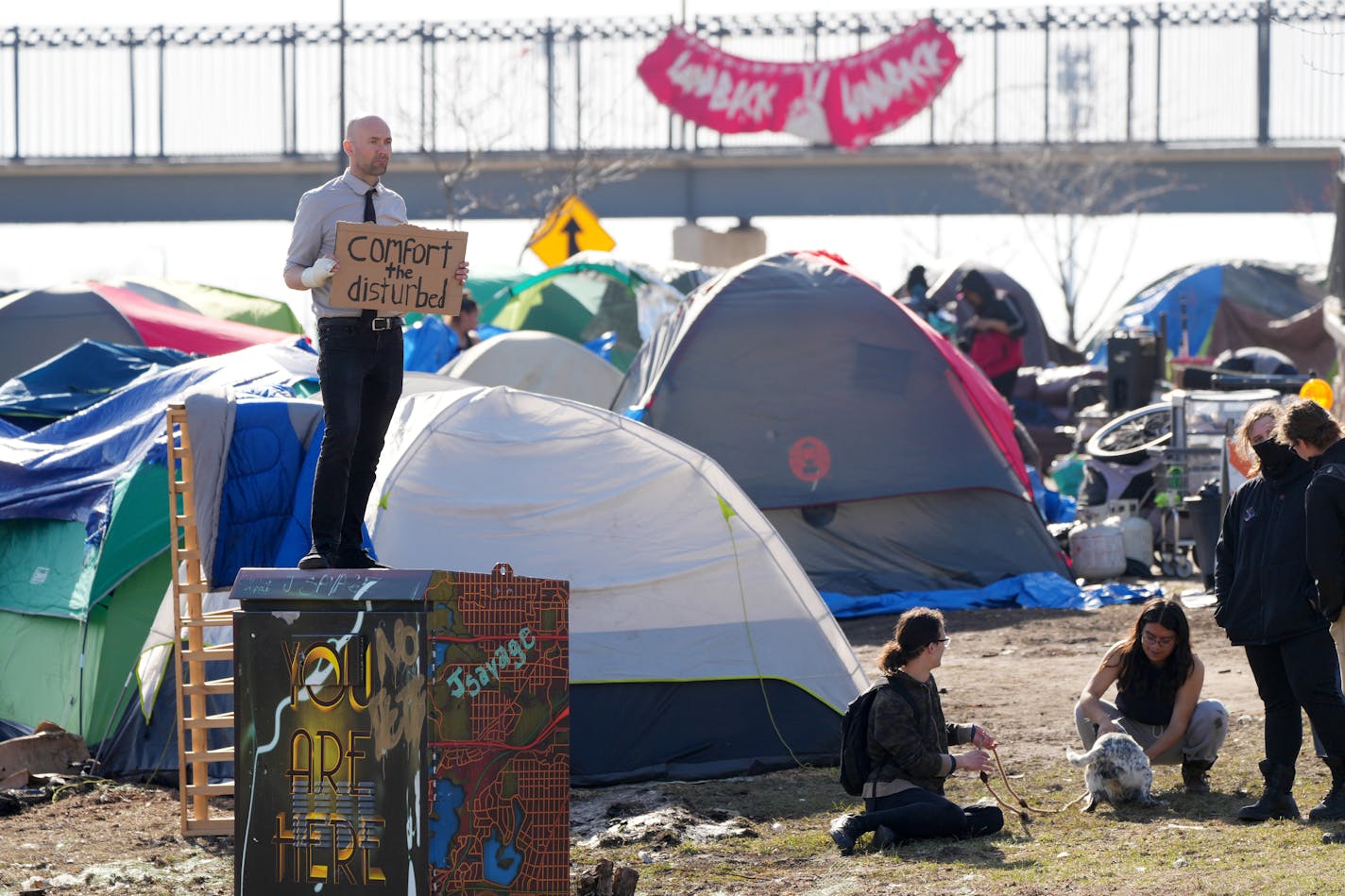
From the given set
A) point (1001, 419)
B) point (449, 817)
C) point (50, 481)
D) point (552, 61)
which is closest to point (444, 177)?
point (552, 61)

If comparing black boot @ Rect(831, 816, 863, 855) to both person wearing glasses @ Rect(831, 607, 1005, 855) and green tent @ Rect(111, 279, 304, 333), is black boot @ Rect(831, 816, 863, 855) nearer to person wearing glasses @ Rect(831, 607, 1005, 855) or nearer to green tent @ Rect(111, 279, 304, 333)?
person wearing glasses @ Rect(831, 607, 1005, 855)

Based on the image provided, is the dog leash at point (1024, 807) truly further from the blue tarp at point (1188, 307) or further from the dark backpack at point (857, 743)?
the blue tarp at point (1188, 307)

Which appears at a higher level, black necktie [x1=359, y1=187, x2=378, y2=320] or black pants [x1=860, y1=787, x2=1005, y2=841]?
black necktie [x1=359, y1=187, x2=378, y2=320]

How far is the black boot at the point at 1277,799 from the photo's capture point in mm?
6949

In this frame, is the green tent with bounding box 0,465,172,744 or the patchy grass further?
the green tent with bounding box 0,465,172,744

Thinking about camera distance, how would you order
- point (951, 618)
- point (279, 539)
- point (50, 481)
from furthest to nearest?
point (951, 618) < point (50, 481) < point (279, 539)

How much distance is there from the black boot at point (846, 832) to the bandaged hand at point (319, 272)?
8.93 ft

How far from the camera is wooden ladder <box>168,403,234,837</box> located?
23.9 ft

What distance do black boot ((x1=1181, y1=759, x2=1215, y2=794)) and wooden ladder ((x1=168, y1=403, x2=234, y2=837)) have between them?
3828mm

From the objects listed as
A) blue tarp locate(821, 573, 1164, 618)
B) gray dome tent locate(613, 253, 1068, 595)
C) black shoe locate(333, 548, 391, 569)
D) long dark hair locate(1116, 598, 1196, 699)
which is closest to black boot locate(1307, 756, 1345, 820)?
long dark hair locate(1116, 598, 1196, 699)

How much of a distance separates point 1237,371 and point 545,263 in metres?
8.69

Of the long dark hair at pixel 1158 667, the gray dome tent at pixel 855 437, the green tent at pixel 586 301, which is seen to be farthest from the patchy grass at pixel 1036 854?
the green tent at pixel 586 301

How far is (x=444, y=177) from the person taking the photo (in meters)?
28.0

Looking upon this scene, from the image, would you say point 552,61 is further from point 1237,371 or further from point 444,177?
point 1237,371
